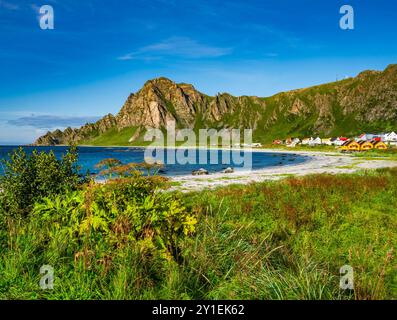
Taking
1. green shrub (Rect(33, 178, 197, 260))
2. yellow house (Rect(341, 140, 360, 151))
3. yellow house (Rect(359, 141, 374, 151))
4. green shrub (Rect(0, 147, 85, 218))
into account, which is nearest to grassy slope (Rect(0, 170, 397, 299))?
green shrub (Rect(33, 178, 197, 260))

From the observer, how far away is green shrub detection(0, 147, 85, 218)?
9078 mm

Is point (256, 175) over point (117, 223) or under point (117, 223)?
under

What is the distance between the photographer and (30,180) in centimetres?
955

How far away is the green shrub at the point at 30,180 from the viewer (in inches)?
357

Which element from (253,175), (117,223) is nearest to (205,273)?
(117,223)

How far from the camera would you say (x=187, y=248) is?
6508 millimetres

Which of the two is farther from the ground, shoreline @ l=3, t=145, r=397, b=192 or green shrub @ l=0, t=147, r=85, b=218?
green shrub @ l=0, t=147, r=85, b=218

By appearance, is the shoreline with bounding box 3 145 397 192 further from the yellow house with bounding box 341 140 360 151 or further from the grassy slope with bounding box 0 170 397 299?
the yellow house with bounding box 341 140 360 151

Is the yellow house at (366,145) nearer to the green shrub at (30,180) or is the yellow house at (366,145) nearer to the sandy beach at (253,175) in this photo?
the sandy beach at (253,175)

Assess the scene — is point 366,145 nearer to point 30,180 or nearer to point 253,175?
point 253,175

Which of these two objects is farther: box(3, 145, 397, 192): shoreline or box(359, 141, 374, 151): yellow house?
box(359, 141, 374, 151): yellow house

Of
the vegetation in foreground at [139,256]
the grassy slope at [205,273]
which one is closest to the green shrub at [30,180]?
the vegetation in foreground at [139,256]
